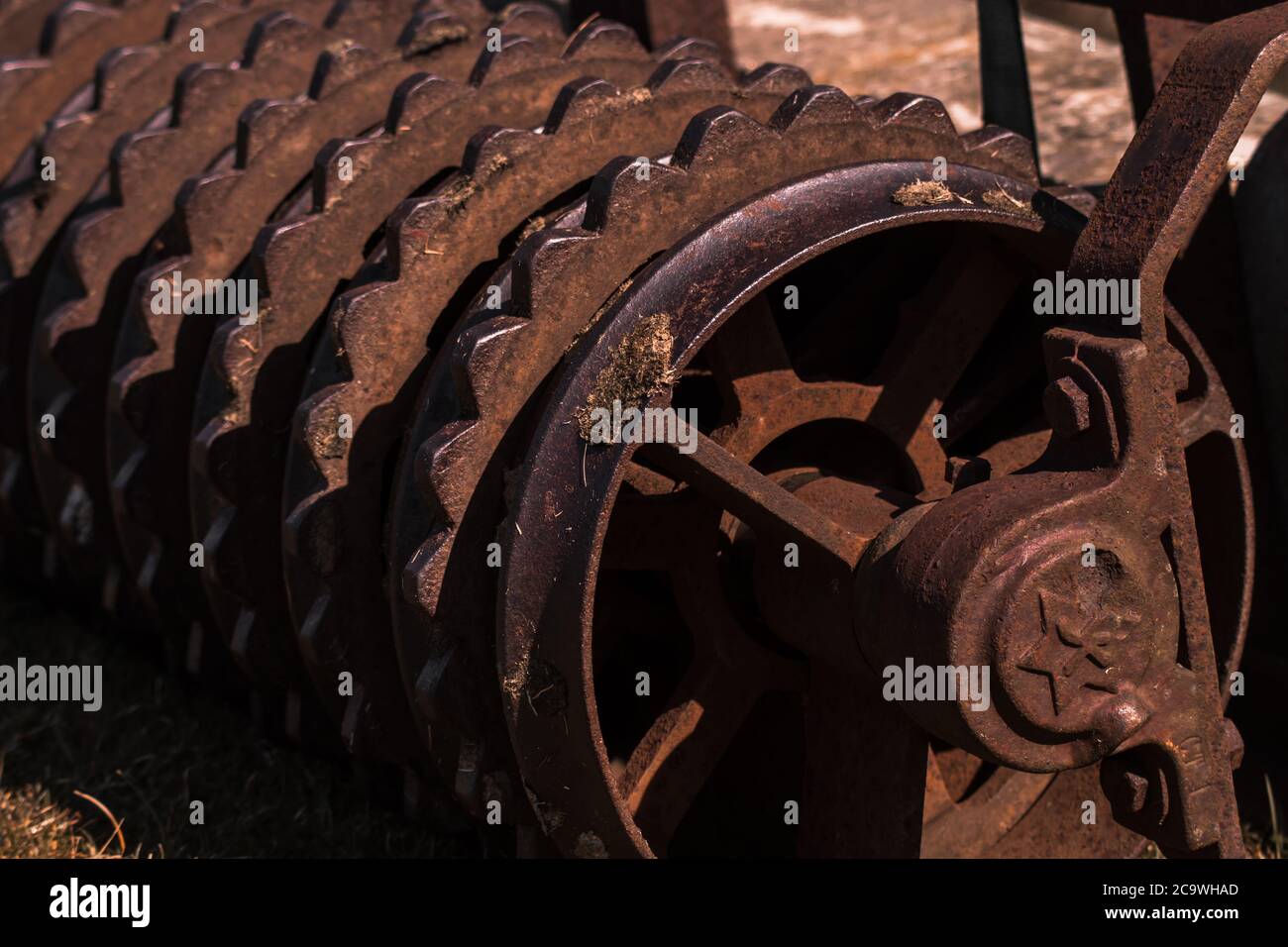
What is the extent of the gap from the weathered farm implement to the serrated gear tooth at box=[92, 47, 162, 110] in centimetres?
32

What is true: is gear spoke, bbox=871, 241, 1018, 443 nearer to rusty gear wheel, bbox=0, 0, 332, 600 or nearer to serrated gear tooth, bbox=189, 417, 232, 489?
serrated gear tooth, bbox=189, 417, 232, 489

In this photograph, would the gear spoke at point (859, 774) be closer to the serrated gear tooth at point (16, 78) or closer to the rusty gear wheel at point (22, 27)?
the serrated gear tooth at point (16, 78)

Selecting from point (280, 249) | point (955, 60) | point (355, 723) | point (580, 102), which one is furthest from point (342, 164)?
point (955, 60)

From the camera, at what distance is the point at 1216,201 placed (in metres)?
2.86

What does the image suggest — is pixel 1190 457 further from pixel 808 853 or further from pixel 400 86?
pixel 400 86

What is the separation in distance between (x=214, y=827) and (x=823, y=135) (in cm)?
167

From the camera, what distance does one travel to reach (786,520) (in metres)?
2.03

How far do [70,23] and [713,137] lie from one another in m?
2.27

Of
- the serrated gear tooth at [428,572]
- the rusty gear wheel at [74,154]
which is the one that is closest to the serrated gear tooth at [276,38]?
the rusty gear wheel at [74,154]

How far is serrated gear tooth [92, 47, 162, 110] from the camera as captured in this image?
3379 millimetres

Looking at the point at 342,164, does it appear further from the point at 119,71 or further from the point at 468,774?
the point at 119,71

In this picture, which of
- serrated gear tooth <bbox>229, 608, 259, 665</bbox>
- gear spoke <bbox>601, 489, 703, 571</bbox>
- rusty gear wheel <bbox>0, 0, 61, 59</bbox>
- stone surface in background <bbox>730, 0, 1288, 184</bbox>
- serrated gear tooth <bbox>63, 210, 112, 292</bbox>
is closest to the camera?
gear spoke <bbox>601, 489, 703, 571</bbox>

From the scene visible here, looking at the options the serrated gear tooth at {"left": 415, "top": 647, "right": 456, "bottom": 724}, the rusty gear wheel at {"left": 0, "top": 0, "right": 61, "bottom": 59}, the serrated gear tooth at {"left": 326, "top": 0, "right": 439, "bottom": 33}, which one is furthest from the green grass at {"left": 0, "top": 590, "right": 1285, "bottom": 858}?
the rusty gear wheel at {"left": 0, "top": 0, "right": 61, "bottom": 59}

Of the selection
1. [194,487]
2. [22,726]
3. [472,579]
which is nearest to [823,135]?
[472,579]
